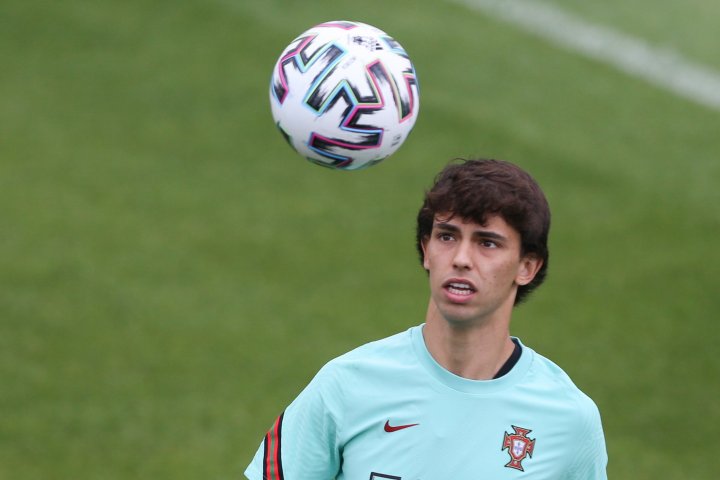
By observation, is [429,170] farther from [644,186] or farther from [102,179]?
[102,179]

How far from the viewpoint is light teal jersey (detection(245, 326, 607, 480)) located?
4.67 metres

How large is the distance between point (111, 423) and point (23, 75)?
21.3ft

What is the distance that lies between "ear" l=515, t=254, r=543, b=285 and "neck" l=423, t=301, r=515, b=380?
0.18 m

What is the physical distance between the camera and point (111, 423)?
10.4 meters

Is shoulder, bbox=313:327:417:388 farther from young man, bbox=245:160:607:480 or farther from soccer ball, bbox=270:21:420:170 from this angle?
soccer ball, bbox=270:21:420:170

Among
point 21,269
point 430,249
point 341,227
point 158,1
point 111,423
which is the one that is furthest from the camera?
point 158,1

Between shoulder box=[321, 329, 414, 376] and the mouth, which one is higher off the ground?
the mouth

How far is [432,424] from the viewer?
4699 mm

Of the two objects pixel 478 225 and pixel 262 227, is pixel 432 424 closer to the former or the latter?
pixel 478 225

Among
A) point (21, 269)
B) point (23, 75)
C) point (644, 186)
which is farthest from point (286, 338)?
point (23, 75)

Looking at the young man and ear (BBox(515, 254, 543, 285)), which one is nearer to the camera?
the young man

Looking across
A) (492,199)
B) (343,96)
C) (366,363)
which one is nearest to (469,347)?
(366,363)

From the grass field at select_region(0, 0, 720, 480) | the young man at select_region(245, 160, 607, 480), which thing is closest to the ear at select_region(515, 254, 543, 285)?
the young man at select_region(245, 160, 607, 480)

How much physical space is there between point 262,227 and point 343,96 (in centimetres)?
749
